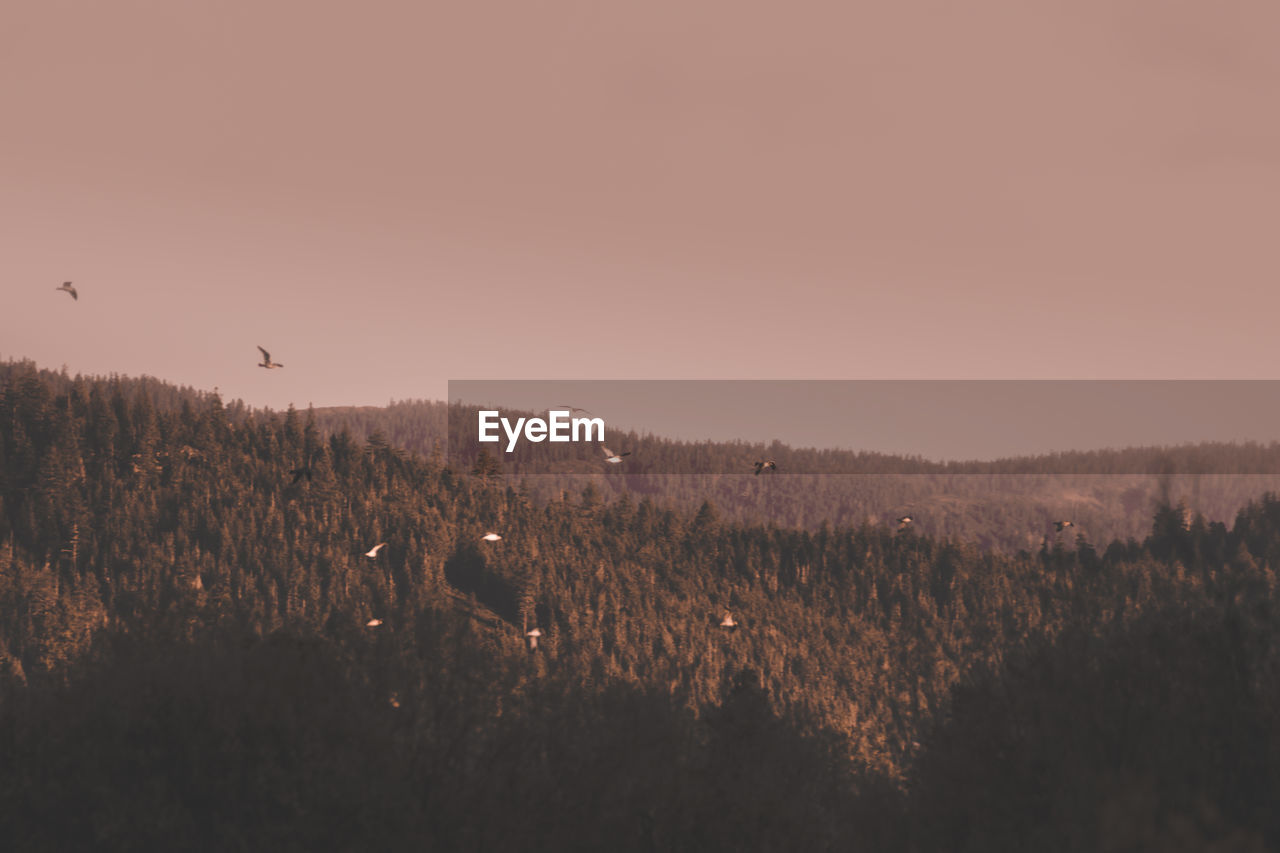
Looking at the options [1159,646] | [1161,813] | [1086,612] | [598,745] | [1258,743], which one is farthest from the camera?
[1086,612]

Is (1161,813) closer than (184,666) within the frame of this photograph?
Yes

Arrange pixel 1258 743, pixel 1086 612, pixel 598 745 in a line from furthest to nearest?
pixel 1086 612, pixel 598 745, pixel 1258 743

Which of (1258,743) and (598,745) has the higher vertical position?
(1258,743)

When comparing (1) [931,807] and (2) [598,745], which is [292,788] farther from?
(1) [931,807]

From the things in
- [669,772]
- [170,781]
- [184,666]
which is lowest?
[669,772]

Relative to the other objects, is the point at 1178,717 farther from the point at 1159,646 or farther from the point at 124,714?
the point at 124,714

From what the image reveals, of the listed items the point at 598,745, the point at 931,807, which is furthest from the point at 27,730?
the point at 931,807

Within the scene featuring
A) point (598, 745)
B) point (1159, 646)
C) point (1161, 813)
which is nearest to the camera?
point (1161, 813)

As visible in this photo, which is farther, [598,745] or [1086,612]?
[1086,612]


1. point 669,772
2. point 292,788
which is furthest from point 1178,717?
point 292,788
